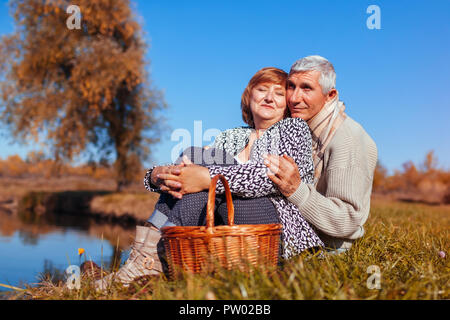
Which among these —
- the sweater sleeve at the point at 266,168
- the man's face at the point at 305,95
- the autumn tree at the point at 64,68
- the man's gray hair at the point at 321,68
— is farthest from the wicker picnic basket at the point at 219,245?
the autumn tree at the point at 64,68

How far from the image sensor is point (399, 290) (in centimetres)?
186

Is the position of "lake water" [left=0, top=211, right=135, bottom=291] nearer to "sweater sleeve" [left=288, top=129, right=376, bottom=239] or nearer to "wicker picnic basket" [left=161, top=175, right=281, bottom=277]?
"wicker picnic basket" [left=161, top=175, right=281, bottom=277]

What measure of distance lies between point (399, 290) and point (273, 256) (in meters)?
0.67

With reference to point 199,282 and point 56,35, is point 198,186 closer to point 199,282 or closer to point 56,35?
point 199,282

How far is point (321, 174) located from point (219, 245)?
114 centimetres

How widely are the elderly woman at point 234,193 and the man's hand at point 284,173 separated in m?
0.04

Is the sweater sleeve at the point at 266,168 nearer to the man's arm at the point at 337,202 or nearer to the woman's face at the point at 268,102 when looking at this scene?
the man's arm at the point at 337,202

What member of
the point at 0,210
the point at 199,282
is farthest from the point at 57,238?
the point at 199,282

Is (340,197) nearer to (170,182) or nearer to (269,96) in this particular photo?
(269,96)

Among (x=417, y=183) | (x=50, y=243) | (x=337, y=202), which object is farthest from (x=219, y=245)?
(x=417, y=183)

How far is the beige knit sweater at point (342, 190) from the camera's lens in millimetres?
2574

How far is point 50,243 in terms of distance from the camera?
859cm

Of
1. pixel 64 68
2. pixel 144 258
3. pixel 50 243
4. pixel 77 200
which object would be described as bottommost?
pixel 50 243

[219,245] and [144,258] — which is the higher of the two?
[219,245]
